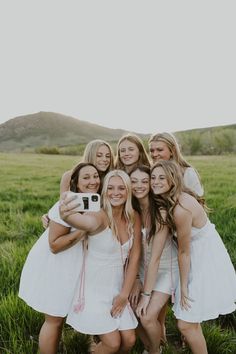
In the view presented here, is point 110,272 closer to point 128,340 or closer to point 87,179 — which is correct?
point 128,340

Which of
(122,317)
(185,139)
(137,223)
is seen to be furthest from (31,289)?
(185,139)

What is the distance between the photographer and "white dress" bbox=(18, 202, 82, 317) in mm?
3174

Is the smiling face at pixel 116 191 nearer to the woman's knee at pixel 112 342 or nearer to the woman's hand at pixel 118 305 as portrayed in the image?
the woman's hand at pixel 118 305

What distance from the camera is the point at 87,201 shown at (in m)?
2.89

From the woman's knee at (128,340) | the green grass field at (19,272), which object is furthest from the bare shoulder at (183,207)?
the green grass field at (19,272)

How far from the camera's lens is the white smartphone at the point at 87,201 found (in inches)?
113

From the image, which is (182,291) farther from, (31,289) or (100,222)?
(31,289)

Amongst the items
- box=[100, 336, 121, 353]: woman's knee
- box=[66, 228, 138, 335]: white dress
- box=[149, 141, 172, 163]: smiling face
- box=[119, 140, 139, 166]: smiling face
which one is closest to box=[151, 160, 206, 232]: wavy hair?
box=[66, 228, 138, 335]: white dress

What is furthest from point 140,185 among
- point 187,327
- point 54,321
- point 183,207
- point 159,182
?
point 54,321

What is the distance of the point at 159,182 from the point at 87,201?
0.75 metres

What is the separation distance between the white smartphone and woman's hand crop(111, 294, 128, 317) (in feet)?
2.51

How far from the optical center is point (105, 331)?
302 centimetres

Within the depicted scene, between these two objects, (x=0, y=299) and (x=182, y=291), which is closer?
(x=182, y=291)

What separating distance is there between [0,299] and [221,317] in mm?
2313
